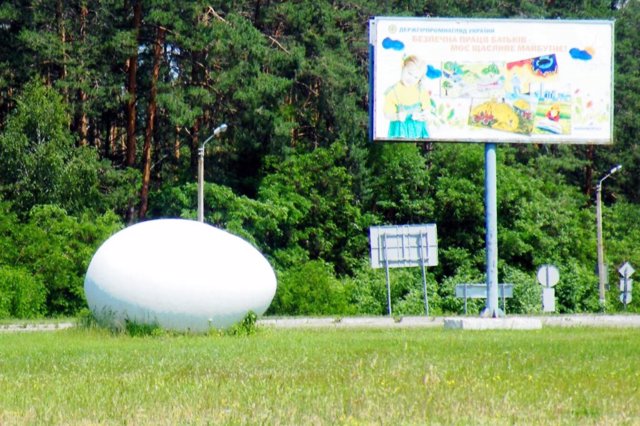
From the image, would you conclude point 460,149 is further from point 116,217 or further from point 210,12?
point 116,217

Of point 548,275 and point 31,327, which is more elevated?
point 548,275

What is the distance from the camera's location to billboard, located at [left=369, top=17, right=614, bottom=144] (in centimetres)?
2759

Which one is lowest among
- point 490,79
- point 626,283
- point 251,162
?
point 626,283

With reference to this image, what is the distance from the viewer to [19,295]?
39.6m

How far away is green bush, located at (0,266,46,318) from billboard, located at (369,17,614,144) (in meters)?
17.0

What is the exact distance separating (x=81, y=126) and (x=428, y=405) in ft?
140

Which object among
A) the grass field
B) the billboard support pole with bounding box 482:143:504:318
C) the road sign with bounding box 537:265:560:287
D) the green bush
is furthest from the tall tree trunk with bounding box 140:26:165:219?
the grass field

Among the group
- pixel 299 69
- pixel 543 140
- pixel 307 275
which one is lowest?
pixel 307 275

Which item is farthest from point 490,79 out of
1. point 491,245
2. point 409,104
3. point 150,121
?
point 150,121

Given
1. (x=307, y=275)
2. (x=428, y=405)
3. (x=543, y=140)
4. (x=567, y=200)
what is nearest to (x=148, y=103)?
(x=307, y=275)

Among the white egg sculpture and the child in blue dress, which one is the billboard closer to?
the child in blue dress

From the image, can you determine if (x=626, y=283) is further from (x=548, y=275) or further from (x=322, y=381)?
(x=322, y=381)

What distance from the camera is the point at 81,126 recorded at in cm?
5188

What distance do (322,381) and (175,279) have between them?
856 cm
